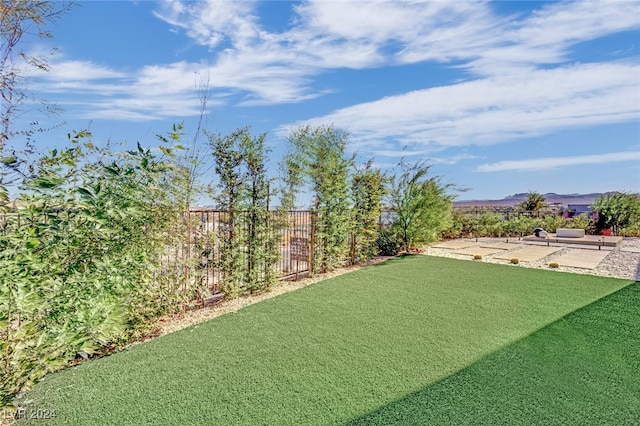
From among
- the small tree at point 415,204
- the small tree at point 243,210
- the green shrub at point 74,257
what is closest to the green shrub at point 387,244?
the small tree at point 415,204

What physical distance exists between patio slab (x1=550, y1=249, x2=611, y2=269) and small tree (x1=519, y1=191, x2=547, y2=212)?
473 inches

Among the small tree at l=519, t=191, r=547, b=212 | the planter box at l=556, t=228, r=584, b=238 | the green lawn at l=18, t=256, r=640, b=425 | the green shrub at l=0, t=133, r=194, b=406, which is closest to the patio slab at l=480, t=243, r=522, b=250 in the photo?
the planter box at l=556, t=228, r=584, b=238

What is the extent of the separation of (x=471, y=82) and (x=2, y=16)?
364 inches

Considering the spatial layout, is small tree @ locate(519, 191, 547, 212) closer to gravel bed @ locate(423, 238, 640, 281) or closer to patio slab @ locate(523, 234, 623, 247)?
patio slab @ locate(523, 234, 623, 247)

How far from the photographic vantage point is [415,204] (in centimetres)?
995

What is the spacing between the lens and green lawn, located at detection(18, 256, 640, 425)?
234 centimetres

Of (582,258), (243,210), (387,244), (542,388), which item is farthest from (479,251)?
(243,210)

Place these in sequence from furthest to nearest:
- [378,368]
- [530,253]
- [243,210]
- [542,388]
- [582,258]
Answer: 1. [530,253]
2. [582,258]
3. [243,210]
4. [378,368]
5. [542,388]

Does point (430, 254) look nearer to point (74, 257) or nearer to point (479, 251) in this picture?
point (479, 251)

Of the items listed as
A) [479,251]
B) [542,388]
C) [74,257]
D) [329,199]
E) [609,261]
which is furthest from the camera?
[479,251]

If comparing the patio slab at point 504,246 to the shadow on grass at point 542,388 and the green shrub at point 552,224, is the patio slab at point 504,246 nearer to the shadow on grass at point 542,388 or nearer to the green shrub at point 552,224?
the green shrub at point 552,224

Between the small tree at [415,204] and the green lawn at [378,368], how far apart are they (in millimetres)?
4933

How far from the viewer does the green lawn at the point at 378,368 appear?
2.34 metres

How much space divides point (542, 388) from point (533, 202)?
22790mm
